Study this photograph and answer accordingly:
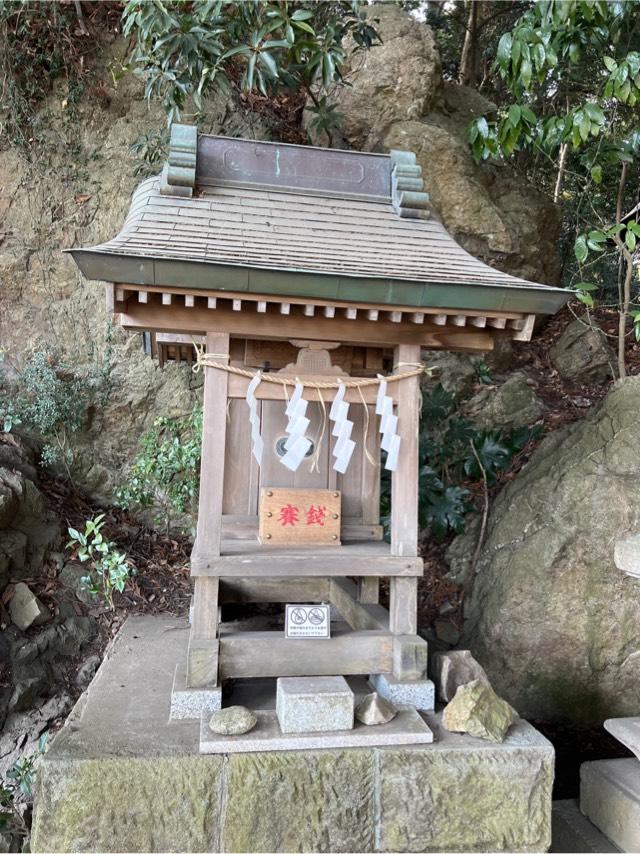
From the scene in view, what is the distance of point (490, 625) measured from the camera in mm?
4605

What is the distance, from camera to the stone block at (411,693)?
10.1 ft

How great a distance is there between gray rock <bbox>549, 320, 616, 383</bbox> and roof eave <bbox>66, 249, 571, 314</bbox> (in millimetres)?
4547

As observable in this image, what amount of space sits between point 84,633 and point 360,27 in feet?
19.9

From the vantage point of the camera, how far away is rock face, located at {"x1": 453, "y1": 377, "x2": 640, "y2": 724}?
415 centimetres

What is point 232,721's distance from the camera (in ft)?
8.72

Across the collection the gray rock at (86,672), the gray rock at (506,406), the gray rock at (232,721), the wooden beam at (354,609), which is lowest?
the gray rock at (86,672)

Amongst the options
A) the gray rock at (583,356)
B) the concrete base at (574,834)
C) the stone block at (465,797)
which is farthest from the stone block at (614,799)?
the gray rock at (583,356)

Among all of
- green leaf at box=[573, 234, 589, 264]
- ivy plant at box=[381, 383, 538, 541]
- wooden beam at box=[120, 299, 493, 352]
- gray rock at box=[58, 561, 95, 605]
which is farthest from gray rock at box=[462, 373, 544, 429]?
gray rock at box=[58, 561, 95, 605]

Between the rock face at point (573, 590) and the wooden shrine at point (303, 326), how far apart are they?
1.48 metres

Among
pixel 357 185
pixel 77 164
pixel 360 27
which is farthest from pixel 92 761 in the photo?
pixel 77 164

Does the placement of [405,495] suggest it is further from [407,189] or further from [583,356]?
[583,356]

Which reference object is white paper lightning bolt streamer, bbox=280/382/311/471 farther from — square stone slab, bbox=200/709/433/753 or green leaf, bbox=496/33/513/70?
green leaf, bbox=496/33/513/70

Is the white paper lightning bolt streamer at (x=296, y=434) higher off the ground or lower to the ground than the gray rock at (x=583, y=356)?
higher

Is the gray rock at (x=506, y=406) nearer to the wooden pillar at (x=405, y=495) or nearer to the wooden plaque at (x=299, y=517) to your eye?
the wooden pillar at (x=405, y=495)
